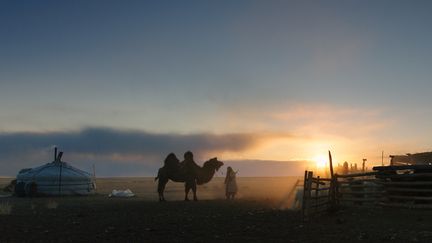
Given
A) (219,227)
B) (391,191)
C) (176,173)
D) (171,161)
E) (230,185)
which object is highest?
(171,161)

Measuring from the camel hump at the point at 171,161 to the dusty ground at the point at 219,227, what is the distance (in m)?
9.93

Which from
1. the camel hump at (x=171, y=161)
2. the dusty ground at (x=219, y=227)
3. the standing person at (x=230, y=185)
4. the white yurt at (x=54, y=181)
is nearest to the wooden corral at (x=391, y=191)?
the dusty ground at (x=219, y=227)

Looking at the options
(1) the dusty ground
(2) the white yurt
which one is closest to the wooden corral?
(1) the dusty ground

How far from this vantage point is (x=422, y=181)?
22031 mm

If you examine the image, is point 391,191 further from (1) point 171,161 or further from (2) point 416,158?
(1) point 171,161

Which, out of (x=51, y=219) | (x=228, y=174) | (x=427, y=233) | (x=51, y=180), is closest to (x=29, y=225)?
(x=51, y=219)

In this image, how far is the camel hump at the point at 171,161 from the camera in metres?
32.5

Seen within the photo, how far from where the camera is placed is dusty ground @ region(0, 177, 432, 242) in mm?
14578

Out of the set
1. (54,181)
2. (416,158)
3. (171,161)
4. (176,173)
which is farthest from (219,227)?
(54,181)

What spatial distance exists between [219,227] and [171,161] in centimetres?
1612

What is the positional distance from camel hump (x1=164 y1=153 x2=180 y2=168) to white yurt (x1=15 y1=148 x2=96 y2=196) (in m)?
13.5

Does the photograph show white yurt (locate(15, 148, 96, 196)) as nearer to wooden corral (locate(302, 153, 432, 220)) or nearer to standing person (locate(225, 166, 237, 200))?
standing person (locate(225, 166, 237, 200))

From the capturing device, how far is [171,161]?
32.6 metres

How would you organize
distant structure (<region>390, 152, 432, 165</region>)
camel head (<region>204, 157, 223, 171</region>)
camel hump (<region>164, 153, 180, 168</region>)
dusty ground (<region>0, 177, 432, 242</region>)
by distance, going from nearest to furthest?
dusty ground (<region>0, 177, 432, 242</region>) < distant structure (<region>390, 152, 432, 165</region>) < camel hump (<region>164, 153, 180, 168</region>) < camel head (<region>204, 157, 223, 171</region>)
